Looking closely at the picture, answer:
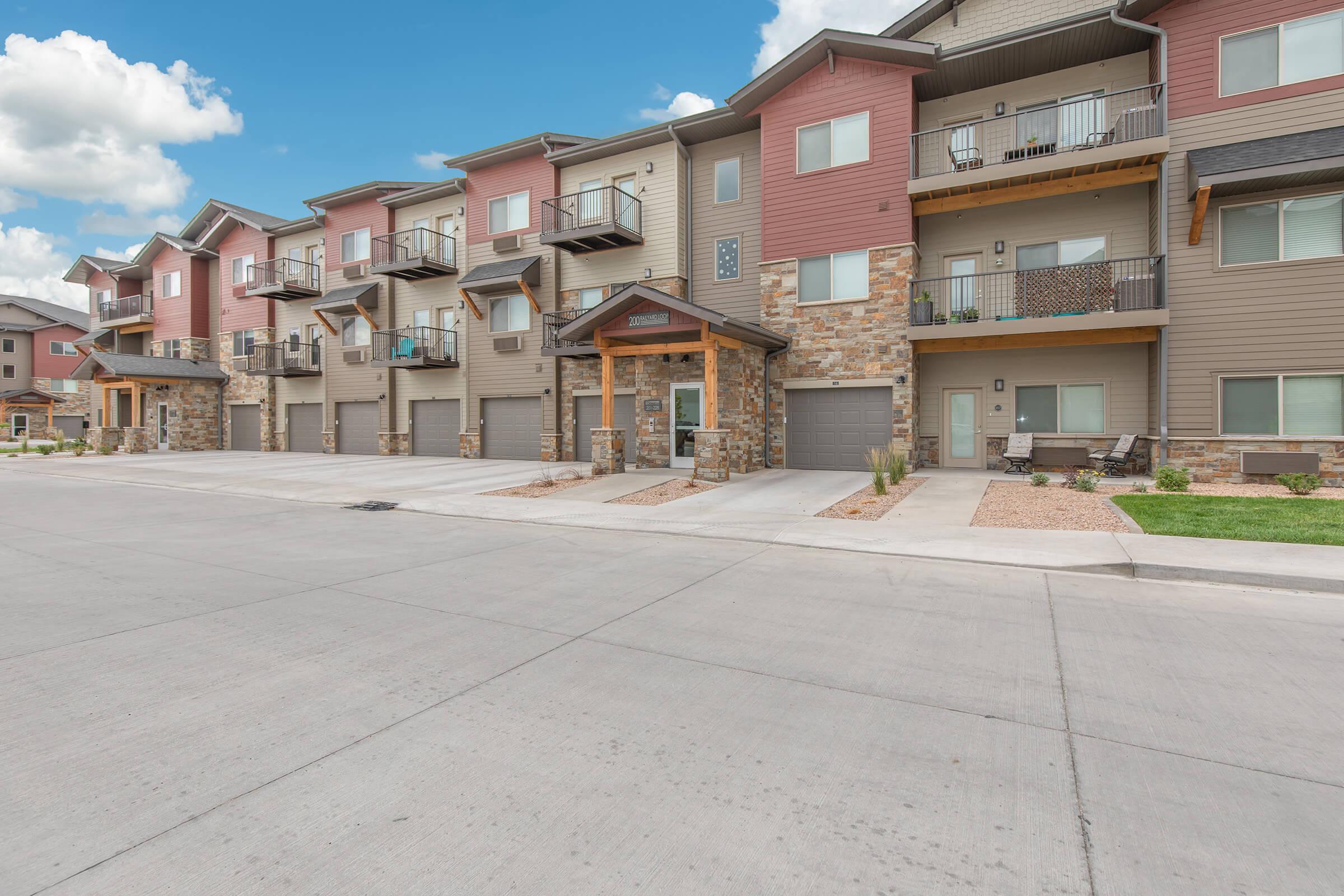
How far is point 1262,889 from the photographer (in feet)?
7.02

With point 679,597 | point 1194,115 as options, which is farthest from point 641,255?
point 679,597

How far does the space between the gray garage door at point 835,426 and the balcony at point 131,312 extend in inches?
1310

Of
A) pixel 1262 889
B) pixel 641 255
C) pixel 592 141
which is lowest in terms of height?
pixel 1262 889

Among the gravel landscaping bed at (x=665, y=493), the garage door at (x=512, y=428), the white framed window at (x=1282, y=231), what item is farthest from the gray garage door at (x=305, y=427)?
the white framed window at (x=1282, y=231)

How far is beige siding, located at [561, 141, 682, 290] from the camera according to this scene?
18.4 m

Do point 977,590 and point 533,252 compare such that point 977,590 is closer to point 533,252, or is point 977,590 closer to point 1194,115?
point 1194,115

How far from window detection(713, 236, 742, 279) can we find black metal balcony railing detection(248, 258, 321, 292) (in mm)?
17902

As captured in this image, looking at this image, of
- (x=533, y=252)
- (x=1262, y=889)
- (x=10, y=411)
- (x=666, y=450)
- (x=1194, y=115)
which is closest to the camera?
(x=1262, y=889)

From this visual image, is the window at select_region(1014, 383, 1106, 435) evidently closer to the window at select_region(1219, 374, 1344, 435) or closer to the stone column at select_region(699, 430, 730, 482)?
the window at select_region(1219, 374, 1344, 435)

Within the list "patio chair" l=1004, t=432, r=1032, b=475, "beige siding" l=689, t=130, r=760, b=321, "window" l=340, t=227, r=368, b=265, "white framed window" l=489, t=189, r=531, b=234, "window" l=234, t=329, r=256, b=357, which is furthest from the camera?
"window" l=234, t=329, r=256, b=357

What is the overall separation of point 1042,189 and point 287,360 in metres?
27.4

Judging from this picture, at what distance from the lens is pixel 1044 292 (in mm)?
14328

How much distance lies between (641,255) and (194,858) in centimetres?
1819

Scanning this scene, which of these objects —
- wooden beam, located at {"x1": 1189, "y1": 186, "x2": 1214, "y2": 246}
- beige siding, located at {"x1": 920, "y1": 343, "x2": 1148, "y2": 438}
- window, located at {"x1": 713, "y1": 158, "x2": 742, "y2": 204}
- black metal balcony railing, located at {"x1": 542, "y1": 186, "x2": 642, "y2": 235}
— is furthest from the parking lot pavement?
black metal balcony railing, located at {"x1": 542, "y1": 186, "x2": 642, "y2": 235}
